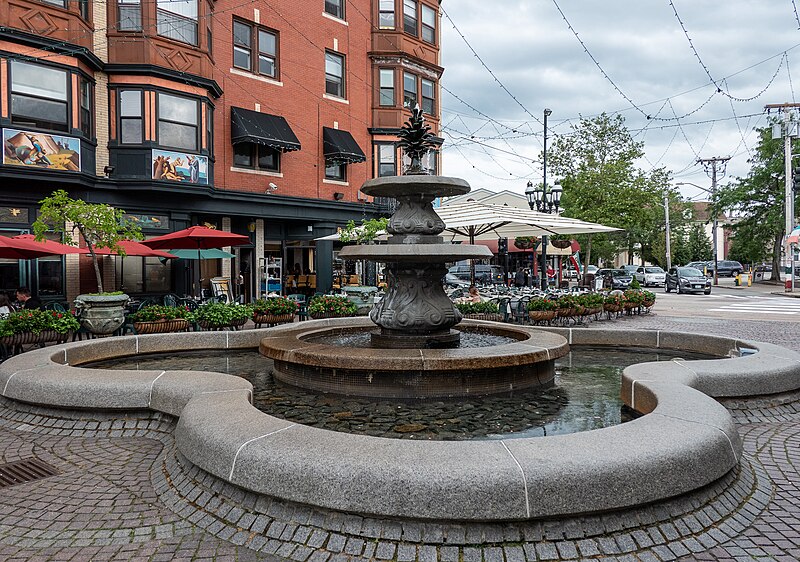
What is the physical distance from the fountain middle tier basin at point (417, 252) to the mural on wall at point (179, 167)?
12.7 metres

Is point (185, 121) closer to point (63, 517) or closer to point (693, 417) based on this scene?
point (63, 517)

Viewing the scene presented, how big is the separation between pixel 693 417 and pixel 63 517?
470 cm

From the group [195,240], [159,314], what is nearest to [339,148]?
[195,240]

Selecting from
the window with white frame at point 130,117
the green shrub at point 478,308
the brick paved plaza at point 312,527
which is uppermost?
the window with white frame at point 130,117

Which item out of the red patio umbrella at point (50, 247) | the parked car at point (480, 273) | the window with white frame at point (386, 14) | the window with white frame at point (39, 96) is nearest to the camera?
the red patio umbrella at point (50, 247)

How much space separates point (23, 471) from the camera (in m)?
4.87

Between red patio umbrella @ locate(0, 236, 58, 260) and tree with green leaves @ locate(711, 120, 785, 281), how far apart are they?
44.0 metres

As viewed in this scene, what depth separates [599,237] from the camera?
40.9 metres

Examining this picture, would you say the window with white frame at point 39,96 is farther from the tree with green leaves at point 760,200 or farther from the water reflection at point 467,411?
the tree with green leaves at point 760,200

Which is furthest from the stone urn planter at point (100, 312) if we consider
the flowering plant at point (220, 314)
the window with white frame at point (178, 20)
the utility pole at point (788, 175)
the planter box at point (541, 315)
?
the utility pole at point (788, 175)

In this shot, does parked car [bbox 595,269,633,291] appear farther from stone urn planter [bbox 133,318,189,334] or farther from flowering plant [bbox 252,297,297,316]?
stone urn planter [bbox 133,318,189,334]

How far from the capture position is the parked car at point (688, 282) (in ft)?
118

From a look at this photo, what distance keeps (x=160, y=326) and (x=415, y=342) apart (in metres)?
6.04

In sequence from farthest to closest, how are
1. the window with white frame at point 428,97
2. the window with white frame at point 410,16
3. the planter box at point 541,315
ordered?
the window with white frame at point 428,97 → the window with white frame at point 410,16 → the planter box at point 541,315
